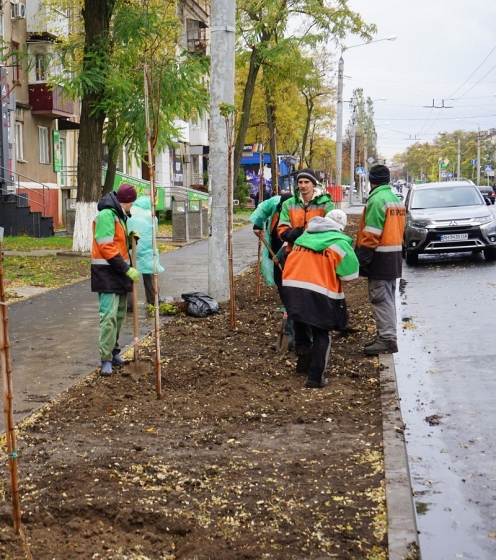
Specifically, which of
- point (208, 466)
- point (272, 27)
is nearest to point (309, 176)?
point (208, 466)

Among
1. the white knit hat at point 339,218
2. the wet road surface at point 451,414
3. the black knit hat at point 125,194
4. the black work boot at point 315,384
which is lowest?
the wet road surface at point 451,414

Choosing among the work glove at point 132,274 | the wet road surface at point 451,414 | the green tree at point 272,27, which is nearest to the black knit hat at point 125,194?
the work glove at point 132,274

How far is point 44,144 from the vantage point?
111 ft

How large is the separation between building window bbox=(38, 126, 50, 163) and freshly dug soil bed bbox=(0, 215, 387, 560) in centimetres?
2621

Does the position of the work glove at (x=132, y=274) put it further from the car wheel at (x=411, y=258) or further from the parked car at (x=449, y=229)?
the car wheel at (x=411, y=258)

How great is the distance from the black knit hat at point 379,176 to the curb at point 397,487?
2513 millimetres

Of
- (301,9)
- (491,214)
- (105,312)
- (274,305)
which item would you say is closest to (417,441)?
(105,312)

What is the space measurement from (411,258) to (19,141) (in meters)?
17.4

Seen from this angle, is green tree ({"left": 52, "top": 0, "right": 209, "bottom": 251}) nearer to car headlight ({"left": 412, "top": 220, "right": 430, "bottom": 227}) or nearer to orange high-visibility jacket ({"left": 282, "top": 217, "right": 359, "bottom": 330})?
car headlight ({"left": 412, "top": 220, "right": 430, "bottom": 227})

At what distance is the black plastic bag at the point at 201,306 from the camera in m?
11.7

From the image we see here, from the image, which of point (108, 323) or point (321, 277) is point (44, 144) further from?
point (321, 277)

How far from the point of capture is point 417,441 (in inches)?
243

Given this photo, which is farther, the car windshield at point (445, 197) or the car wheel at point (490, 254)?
the car windshield at point (445, 197)

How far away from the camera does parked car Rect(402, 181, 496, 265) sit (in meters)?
17.9
